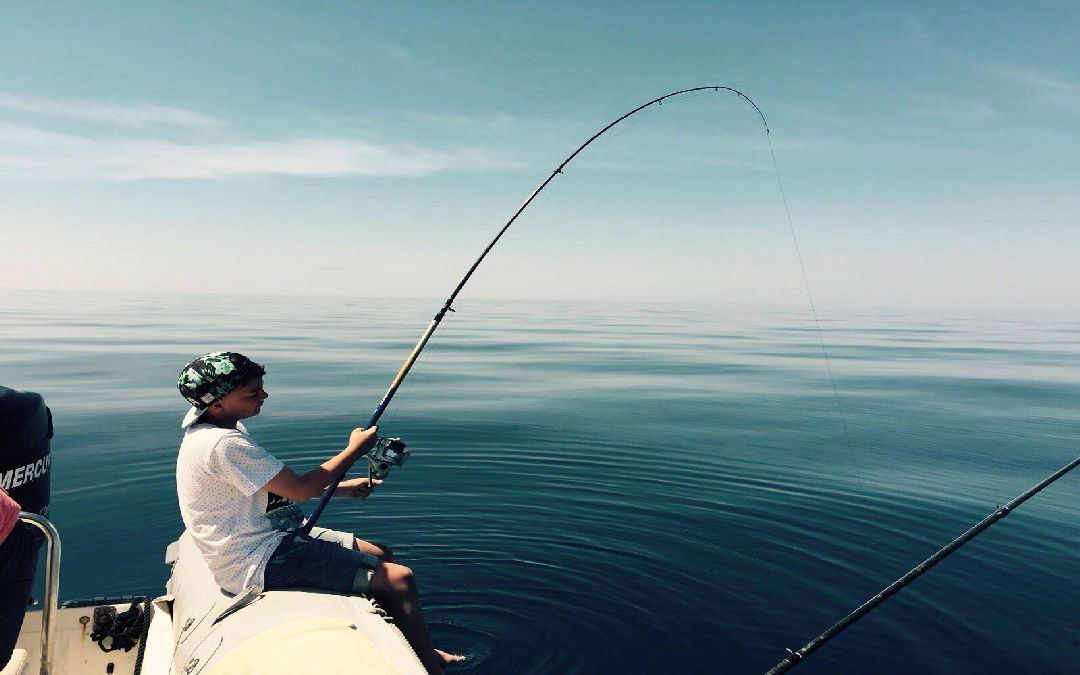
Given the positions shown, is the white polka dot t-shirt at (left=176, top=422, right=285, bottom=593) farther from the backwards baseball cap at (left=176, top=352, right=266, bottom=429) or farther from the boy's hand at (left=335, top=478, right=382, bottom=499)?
the boy's hand at (left=335, top=478, right=382, bottom=499)

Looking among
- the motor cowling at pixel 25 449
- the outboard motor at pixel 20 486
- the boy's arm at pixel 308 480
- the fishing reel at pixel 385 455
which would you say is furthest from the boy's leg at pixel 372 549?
the motor cowling at pixel 25 449

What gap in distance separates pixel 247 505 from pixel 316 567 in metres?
0.50

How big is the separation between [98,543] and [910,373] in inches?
1049

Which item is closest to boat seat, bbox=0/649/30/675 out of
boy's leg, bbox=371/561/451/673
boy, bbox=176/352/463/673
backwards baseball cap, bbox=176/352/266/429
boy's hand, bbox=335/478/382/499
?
boy, bbox=176/352/463/673

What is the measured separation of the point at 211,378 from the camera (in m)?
3.29

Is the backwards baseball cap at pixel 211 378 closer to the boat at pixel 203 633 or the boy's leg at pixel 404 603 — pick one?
the boat at pixel 203 633

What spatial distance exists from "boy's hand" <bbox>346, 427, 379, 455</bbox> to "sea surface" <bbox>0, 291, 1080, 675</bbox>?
6.20 ft

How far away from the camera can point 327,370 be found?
22.2 m

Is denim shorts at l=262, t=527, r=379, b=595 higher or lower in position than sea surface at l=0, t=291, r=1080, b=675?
higher

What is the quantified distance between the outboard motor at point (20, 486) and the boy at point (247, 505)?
1.08m

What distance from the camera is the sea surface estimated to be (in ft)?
17.2

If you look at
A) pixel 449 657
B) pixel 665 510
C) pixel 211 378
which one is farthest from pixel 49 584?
pixel 665 510

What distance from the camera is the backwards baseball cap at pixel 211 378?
3.28 meters

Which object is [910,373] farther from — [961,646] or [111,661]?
[111,661]
